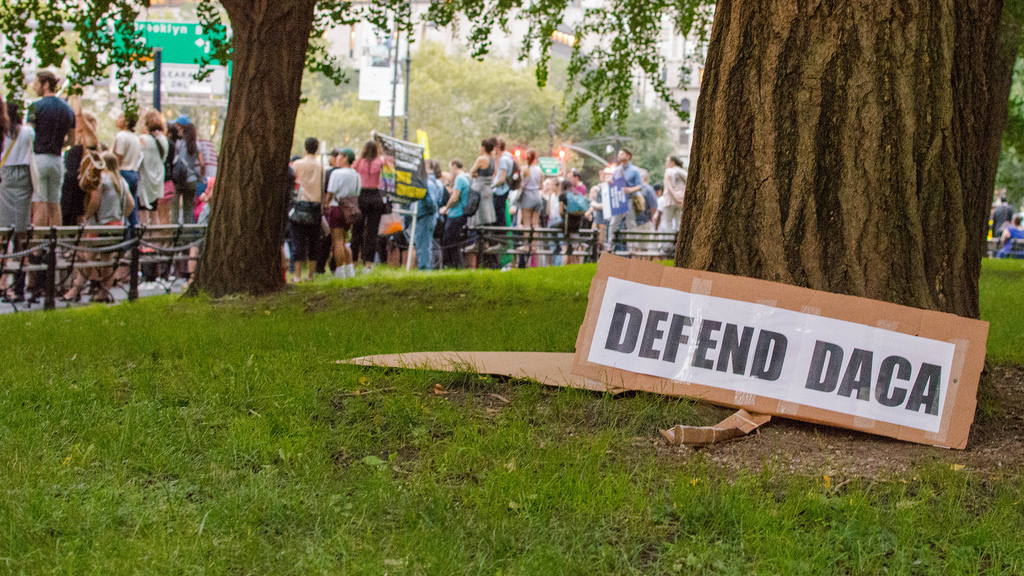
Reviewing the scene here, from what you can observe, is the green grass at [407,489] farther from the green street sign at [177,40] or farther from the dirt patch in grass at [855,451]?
the green street sign at [177,40]

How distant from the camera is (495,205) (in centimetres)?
1925

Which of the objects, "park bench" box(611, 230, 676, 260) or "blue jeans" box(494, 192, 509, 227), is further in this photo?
"park bench" box(611, 230, 676, 260)

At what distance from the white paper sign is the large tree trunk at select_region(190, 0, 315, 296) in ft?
19.9

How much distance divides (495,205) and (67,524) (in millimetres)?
16162

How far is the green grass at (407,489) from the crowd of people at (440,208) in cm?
908

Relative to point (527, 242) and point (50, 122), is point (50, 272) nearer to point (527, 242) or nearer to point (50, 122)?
point (50, 122)

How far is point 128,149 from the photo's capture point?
1347 cm

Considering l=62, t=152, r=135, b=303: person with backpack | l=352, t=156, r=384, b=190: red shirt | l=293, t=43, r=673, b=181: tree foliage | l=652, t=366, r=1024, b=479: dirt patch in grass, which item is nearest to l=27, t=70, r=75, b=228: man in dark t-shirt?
l=62, t=152, r=135, b=303: person with backpack

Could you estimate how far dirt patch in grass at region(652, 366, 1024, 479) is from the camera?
404 cm

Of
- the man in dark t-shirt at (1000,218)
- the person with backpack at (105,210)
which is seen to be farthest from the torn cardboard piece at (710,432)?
the man in dark t-shirt at (1000,218)

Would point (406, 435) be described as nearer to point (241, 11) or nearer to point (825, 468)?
point (825, 468)

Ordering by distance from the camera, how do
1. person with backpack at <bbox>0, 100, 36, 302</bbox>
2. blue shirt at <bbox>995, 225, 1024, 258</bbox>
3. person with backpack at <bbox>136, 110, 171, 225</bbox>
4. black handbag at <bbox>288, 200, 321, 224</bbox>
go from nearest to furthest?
person with backpack at <bbox>0, 100, 36, 302</bbox>, person with backpack at <bbox>136, 110, 171, 225</bbox>, black handbag at <bbox>288, 200, 321, 224</bbox>, blue shirt at <bbox>995, 225, 1024, 258</bbox>

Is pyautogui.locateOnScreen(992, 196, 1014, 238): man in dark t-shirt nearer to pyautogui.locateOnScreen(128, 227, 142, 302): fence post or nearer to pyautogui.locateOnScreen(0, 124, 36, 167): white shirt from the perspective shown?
pyautogui.locateOnScreen(128, 227, 142, 302): fence post

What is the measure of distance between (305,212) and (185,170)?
205 centimetres
